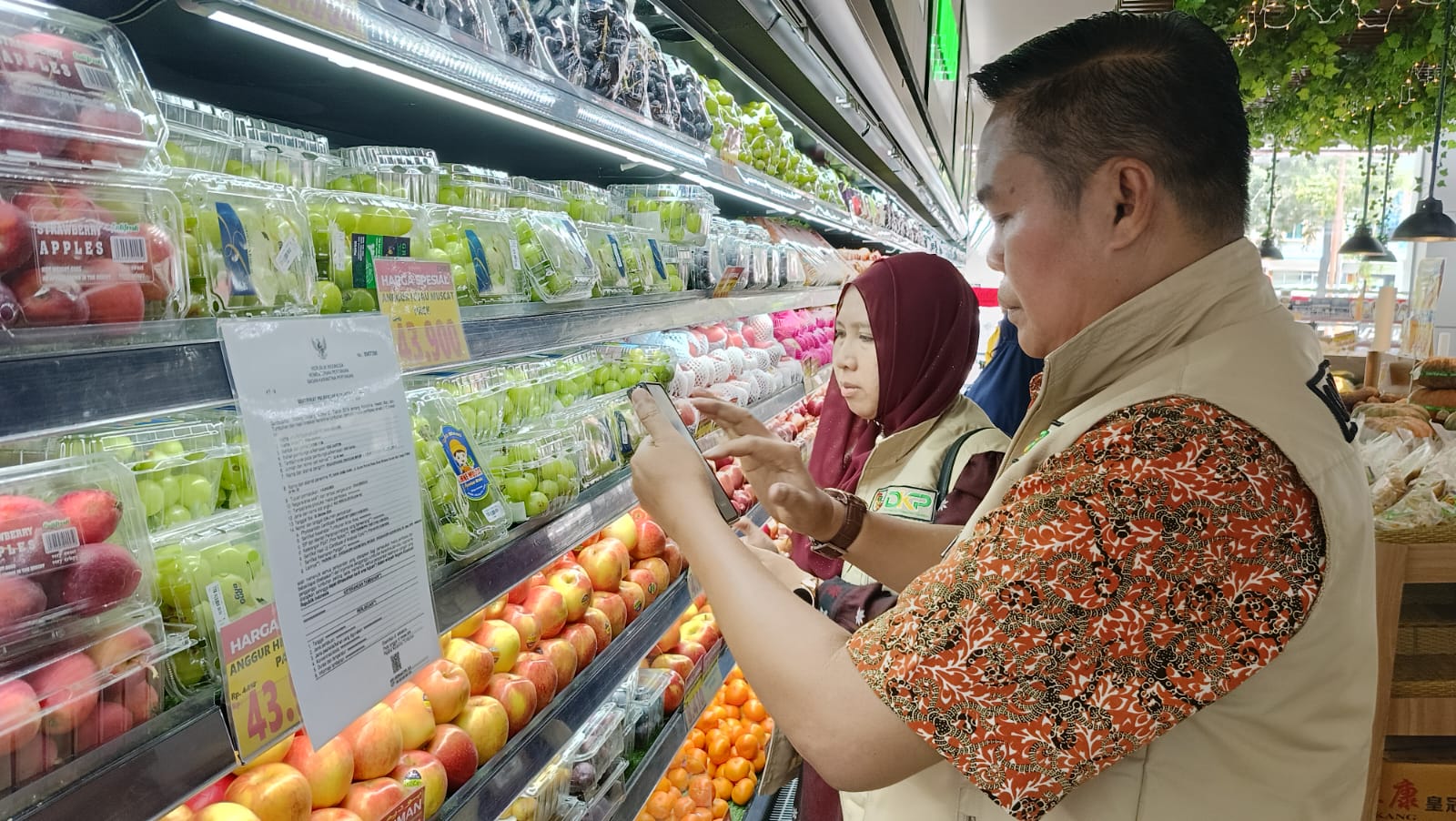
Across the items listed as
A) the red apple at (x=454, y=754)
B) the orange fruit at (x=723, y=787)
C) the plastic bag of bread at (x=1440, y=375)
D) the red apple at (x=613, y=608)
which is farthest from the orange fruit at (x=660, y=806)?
the plastic bag of bread at (x=1440, y=375)

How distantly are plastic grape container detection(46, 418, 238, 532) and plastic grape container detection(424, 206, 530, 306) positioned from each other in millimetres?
A: 365

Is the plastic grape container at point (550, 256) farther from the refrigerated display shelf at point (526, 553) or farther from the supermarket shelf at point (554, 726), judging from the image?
the supermarket shelf at point (554, 726)

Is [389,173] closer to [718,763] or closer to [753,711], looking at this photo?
[718,763]

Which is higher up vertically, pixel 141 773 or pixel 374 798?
pixel 141 773

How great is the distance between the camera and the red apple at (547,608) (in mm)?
1755

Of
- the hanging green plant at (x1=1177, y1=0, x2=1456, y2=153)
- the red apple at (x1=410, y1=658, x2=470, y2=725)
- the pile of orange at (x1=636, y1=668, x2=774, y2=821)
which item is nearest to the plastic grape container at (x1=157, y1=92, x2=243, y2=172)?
the red apple at (x1=410, y1=658, x2=470, y2=725)

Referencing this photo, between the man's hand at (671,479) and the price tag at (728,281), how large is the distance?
1.19 meters

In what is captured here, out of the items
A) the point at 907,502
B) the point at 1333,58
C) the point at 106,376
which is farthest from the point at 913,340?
the point at 1333,58

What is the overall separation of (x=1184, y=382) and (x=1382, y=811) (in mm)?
2556

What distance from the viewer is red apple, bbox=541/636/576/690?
5.62ft

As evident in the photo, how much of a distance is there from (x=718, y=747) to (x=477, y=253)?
6.27ft

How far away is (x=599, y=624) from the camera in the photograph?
1.90 meters

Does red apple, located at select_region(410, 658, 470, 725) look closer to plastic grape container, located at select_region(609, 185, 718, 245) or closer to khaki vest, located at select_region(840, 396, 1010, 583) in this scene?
khaki vest, located at select_region(840, 396, 1010, 583)

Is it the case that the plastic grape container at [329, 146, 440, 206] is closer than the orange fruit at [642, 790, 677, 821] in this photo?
Yes
